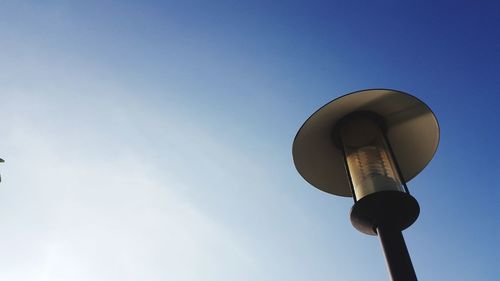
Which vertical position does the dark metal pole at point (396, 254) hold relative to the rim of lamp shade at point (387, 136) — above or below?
below

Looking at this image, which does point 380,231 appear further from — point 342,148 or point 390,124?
point 390,124

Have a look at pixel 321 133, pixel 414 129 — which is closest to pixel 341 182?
pixel 321 133

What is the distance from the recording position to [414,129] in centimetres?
400

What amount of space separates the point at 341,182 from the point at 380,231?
3.71ft

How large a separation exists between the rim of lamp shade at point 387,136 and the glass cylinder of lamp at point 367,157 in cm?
15

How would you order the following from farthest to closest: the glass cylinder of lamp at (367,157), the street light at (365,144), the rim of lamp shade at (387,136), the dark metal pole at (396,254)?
the rim of lamp shade at (387,136)
the street light at (365,144)
the glass cylinder of lamp at (367,157)
the dark metal pole at (396,254)

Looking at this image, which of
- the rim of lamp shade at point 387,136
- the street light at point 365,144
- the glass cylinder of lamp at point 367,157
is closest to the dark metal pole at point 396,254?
the street light at point 365,144

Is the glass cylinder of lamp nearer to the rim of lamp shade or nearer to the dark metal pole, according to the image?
the rim of lamp shade

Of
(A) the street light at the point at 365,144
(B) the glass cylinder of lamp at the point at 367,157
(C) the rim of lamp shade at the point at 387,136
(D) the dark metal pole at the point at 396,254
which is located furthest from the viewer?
(C) the rim of lamp shade at the point at 387,136

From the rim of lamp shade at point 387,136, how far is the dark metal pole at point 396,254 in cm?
107

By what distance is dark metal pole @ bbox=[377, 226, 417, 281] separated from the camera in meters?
2.72

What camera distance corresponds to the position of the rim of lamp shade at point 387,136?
3.86 meters

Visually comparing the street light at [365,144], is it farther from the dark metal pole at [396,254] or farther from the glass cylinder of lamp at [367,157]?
the dark metal pole at [396,254]

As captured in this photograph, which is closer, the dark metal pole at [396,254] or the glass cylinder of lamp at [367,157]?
the dark metal pole at [396,254]
